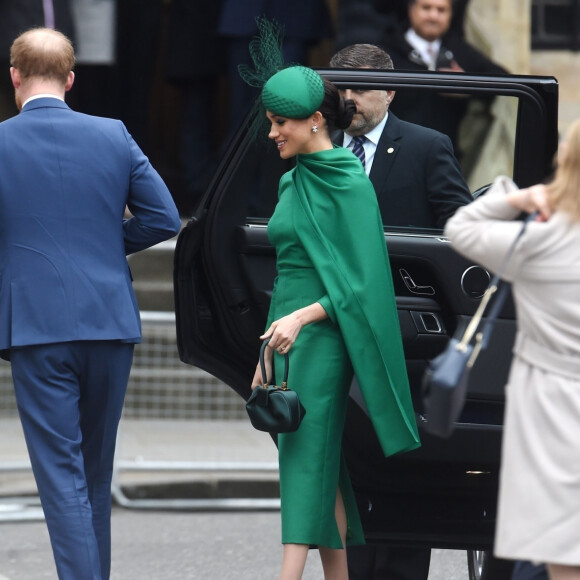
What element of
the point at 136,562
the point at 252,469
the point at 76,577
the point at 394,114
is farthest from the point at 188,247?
the point at 252,469

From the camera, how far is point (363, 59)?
18.8 feet

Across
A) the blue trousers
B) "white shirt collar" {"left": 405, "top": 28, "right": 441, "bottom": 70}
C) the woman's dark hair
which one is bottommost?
the blue trousers

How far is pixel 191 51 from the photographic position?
10.9 meters

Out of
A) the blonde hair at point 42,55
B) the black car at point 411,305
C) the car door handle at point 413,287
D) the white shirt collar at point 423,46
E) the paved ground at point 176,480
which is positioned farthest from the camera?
the white shirt collar at point 423,46

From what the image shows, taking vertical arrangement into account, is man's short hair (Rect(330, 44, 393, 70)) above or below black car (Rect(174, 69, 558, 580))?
above

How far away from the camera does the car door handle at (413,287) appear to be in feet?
17.5

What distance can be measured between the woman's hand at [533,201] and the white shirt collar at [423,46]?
5.32m

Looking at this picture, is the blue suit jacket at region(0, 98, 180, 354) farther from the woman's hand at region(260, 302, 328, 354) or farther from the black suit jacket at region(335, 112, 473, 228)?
the black suit jacket at region(335, 112, 473, 228)

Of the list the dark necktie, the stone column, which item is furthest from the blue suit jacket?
the stone column

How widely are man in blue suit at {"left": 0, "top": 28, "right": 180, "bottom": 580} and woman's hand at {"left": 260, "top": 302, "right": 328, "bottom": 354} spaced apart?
0.51m

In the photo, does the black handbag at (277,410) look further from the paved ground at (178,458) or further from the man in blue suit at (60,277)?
the paved ground at (178,458)

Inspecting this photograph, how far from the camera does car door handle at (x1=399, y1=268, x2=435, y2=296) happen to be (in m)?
5.34

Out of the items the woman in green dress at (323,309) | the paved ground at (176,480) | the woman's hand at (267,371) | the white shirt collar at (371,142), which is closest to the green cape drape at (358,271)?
the woman in green dress at (323,309)

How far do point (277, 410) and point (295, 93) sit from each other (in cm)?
90
